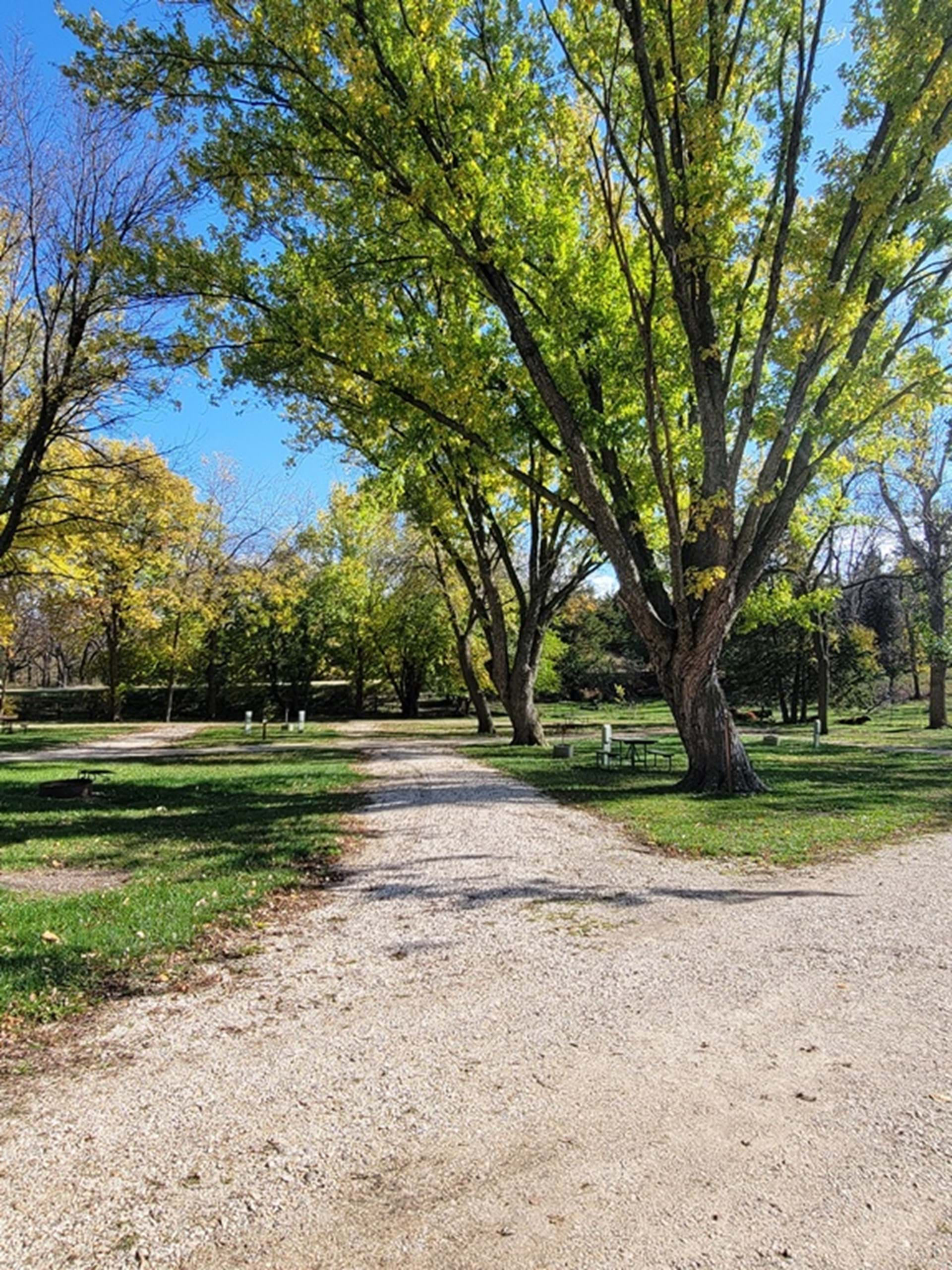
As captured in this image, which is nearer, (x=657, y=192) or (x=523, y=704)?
(x=657, y=192)

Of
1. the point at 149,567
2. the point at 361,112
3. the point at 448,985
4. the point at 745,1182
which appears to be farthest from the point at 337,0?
the point at 149,567

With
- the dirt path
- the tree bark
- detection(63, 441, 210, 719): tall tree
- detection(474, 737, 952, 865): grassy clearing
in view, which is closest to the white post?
detection(474, 737, 952, 865): grassy clearing

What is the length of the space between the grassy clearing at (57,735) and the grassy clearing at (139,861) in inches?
327

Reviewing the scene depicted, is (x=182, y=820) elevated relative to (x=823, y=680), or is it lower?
lower

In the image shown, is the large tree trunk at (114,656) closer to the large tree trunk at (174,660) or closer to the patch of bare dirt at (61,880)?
the large tree trunk at (174,660)

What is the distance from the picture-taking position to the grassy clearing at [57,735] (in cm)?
2238

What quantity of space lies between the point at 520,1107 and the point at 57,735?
92.7ft

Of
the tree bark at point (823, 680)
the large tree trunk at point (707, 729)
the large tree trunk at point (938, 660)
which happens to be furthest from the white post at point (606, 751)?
the tree bark at point (823, 680)

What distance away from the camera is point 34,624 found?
4750 cm

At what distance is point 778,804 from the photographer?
11523 millimetres

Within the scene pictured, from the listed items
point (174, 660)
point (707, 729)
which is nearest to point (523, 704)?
point (707, 729)

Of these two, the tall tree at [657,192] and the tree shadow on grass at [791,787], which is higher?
the tall tree at [657,192]

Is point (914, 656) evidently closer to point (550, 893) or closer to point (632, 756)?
point (632, 756)

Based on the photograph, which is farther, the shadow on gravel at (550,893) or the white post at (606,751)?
the white post at (606,751)
